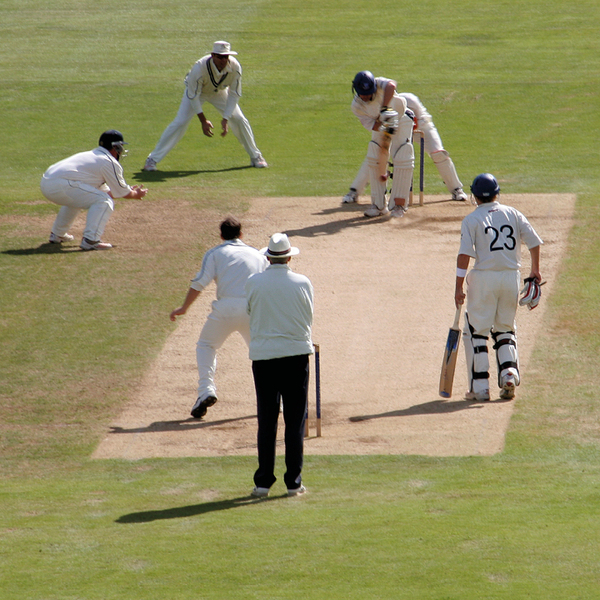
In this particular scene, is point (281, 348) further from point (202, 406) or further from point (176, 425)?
point (176, 425)

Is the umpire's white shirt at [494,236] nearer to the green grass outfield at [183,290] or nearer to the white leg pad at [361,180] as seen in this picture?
the green grass outfield at [183,290]

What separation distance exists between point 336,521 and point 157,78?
2009 cm

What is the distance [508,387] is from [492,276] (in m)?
1.05

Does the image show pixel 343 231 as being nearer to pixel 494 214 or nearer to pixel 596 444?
pixel 494 214

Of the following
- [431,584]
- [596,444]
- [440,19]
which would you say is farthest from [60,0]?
[431,584]

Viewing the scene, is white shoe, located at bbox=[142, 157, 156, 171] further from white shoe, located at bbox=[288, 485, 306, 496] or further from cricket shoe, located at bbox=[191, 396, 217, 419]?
white shoe, located at bbox=[288, 485, 306, 496]

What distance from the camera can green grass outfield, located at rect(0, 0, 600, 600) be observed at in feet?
20.6

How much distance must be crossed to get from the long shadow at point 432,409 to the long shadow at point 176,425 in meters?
1.14

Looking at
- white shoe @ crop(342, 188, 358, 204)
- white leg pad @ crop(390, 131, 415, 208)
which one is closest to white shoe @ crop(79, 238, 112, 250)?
white shoe @ crop(342, 188, 358, 204)

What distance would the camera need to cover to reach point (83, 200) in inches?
563

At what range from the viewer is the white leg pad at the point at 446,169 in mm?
16141

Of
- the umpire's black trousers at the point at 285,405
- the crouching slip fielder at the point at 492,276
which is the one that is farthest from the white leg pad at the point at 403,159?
the umpire's black trousers at the point at 285,405

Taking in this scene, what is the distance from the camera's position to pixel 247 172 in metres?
18.5

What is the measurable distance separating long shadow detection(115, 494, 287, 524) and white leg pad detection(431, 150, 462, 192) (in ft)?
30.9
